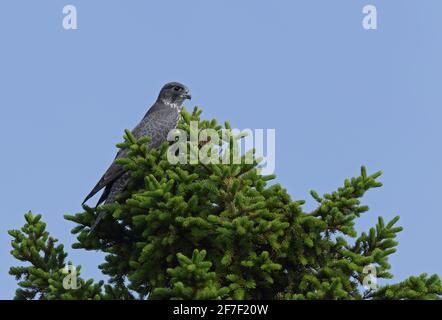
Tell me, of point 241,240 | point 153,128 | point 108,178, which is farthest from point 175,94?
point 241,240

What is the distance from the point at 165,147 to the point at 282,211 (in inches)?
81.6

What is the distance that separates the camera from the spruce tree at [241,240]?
10.2 meters

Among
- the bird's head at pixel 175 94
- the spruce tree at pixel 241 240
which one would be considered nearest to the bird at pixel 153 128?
the bird's head at pixel 175 94

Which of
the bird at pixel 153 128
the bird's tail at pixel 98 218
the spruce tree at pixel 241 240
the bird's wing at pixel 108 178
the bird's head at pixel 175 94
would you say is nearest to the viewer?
the spruce tree at pixel 241 240

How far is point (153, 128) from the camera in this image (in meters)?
14.2

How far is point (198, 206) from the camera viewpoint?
10664 mm

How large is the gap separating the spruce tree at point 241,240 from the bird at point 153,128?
1230 millimetres

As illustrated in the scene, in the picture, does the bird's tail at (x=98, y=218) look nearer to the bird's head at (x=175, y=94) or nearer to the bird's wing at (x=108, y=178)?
the bird's wing at (x=108, y=178)

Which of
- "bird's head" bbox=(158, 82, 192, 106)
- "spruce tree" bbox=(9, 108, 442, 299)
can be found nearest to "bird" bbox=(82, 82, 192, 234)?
"bird's head" bbox=(158, 82, 192, 106)

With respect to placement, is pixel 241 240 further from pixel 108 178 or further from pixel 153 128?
pixel 153 128

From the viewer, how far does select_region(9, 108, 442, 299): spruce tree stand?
10.2 metres

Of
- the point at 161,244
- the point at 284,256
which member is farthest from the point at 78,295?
the point at 284,256

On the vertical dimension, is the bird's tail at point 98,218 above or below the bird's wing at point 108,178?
below
